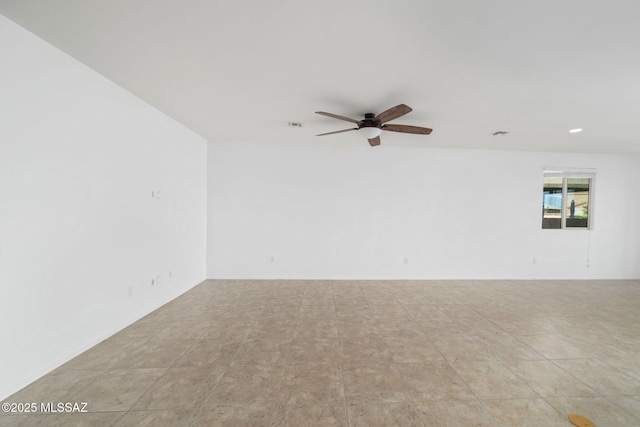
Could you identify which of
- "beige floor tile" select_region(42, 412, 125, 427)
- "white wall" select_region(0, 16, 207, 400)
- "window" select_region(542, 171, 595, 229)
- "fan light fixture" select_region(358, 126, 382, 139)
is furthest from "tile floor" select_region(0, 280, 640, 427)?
"fan light fixture" select_region(358, 126, 382, 139)

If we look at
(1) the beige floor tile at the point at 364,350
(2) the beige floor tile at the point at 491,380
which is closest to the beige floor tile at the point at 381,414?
(1) the beige floor tile at the point at 364,350

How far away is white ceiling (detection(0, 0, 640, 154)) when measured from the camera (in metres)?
1.50

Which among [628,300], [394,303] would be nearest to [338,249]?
[394,303]

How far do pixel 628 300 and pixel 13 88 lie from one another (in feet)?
25.5

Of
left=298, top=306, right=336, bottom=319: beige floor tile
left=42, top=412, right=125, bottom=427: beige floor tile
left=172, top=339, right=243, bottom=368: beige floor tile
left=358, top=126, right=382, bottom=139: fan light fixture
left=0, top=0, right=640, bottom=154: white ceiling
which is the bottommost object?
left=298, top=306, right=336, bottom=319: beige floor tile

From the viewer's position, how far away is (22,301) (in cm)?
177

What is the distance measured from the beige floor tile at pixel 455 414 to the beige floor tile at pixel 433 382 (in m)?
0.05

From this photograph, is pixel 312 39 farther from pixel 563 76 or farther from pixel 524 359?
pixel 524 359

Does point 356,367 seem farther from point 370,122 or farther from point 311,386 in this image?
point 370,122

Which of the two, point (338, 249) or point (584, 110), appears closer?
point (584, 110)

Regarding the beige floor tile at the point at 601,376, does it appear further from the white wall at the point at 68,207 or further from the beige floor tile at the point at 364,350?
the white wall at the point at 68,207

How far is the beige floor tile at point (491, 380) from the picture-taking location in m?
1.82

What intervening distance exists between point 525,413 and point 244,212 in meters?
4.43

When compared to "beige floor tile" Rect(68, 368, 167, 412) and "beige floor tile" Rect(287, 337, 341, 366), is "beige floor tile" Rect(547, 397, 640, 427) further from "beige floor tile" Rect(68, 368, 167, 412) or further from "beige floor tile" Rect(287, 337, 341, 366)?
"beige floor tile" Rect(68, 368, 167, 412)
